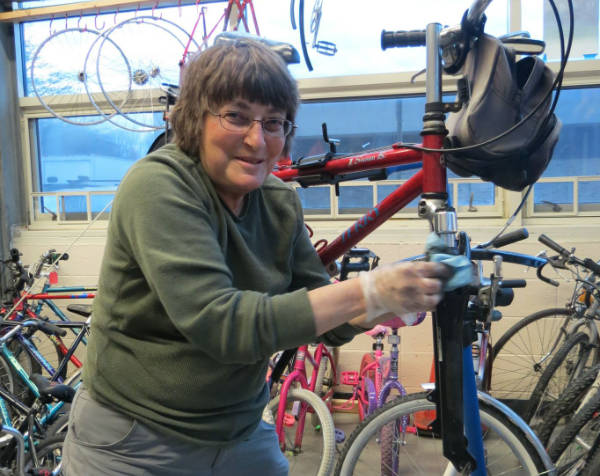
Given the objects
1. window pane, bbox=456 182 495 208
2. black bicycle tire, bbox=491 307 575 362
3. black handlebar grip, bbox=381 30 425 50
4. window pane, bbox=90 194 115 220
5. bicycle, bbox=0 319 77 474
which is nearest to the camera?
black handlebar grip, bbox=381 30 425 50

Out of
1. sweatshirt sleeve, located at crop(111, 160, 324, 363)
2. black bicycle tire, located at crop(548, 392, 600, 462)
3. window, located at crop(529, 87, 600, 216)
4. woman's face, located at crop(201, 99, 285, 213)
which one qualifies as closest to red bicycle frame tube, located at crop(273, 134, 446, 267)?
woman's face, located at crop(201, 99, 285, 213)

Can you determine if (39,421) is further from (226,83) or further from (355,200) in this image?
(355,200)

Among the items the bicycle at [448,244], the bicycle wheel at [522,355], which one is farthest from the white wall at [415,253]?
the bicycle at [448,244]

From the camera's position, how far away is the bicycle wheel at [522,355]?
259 cm

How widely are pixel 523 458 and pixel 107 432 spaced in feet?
3.89

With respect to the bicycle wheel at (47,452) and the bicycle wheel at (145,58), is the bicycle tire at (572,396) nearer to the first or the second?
the bicycle wheel at (47,452)

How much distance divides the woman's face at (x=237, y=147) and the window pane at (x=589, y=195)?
2559 mm

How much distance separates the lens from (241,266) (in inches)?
34.4

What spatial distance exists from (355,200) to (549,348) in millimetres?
1397

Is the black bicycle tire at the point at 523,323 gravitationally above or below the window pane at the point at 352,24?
below

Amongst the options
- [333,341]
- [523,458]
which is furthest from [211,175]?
[523,458]

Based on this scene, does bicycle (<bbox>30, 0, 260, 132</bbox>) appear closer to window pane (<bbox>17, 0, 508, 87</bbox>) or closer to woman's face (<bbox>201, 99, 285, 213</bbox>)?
window pane (<bbox>17, 0, 508, 87</bbox>)

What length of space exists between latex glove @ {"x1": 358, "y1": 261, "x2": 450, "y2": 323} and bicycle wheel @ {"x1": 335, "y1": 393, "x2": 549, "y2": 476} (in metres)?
0.96

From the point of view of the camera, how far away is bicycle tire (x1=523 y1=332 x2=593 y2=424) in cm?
227
